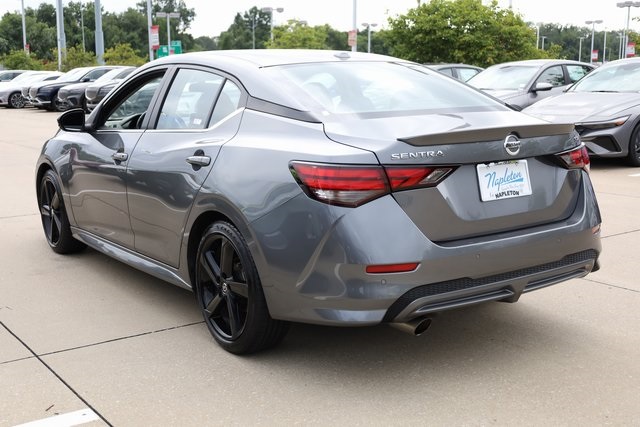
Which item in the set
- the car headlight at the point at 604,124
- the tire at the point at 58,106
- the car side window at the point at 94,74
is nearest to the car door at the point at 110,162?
the car headlight at the point at 604,124

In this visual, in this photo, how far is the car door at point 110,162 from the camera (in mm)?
4863

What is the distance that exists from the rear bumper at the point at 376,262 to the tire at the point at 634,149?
7990 mm

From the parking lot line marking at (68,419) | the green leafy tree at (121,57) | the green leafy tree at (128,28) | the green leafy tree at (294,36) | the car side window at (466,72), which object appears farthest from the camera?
the green leafy tree at (128,28)

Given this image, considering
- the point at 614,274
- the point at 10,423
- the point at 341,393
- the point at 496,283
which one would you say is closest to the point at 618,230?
the point at 614,274

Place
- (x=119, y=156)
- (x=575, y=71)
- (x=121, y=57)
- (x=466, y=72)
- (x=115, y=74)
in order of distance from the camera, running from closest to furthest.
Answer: (x=119, y=156)
(x=575, y=71)
(x=466, y=72)
(x=115, y=74)
(x=121, y=57)

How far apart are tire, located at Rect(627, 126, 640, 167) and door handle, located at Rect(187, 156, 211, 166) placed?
8445 mm

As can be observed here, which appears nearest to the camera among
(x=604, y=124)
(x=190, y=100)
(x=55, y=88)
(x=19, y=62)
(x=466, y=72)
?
(x=190, y=100)

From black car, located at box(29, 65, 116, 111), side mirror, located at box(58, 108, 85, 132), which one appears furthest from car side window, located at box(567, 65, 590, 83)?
black car, located at box(29, 65, 116, 111)

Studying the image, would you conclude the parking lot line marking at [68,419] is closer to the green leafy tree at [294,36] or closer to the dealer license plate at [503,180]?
the dealer license plate at [503,180]

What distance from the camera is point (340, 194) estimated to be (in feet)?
11.0

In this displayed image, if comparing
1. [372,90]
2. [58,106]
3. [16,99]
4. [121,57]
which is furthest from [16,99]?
[372,90]

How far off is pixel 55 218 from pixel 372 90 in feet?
10.1

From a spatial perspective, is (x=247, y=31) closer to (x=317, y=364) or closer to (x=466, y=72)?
(x=466, y=72)

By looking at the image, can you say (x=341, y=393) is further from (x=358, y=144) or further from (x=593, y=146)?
(x=593, y=146)
